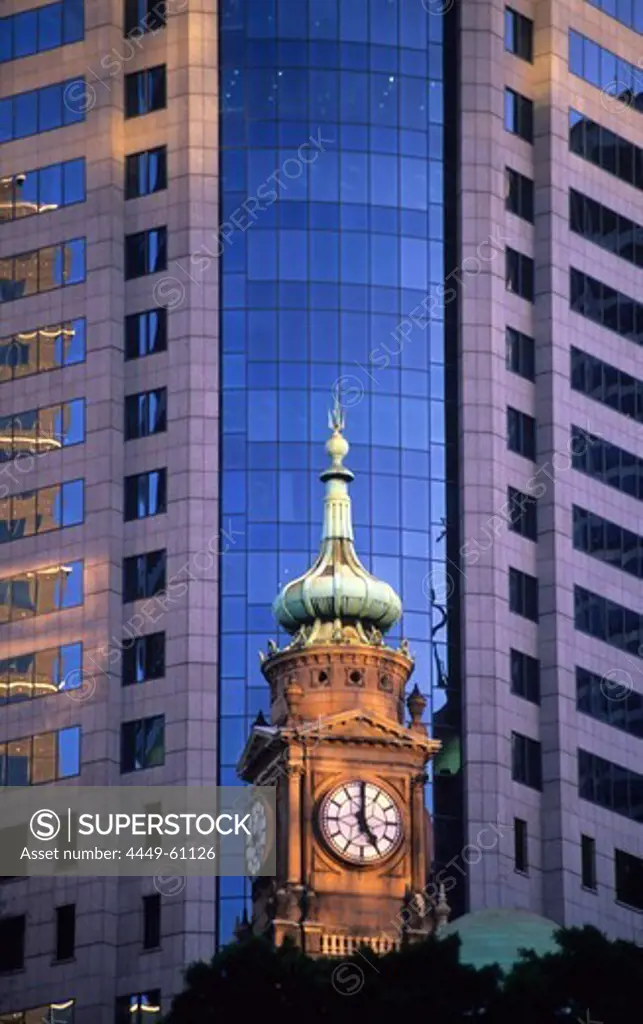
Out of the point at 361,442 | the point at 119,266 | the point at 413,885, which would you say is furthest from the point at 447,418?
the point at 413,885

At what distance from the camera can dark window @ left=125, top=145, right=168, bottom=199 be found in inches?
7362

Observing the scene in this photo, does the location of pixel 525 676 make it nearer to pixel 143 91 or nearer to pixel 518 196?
pixel 518 196

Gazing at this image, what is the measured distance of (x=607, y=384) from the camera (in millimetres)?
191000

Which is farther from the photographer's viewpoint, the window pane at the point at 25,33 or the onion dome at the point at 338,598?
the window pane at the point at 25,33

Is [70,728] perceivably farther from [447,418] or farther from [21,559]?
[447,418]

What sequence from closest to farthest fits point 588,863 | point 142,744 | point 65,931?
point 65,931
point 142,744
point 588,863

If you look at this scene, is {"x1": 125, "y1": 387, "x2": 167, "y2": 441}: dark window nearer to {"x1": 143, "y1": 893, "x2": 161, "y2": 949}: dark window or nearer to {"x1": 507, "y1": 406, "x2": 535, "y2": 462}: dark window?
{"x1": 507, "y1": 406, "x2": 535, "y2": 462}: dark window

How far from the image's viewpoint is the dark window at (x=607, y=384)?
623 ft

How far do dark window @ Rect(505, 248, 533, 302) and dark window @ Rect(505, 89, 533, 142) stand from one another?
18.7 ft

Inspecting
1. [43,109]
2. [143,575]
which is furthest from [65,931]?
[43,109]

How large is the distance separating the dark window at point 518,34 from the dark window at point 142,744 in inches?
1381

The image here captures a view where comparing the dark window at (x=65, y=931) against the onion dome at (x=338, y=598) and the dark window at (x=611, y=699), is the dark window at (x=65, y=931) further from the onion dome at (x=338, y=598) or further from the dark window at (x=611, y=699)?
the onion dome at (x=338, y=598)

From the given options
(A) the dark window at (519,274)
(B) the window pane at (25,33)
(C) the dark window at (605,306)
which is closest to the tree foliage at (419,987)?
(A) the dark window at (519,274)

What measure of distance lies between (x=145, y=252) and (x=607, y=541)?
23.9 m
